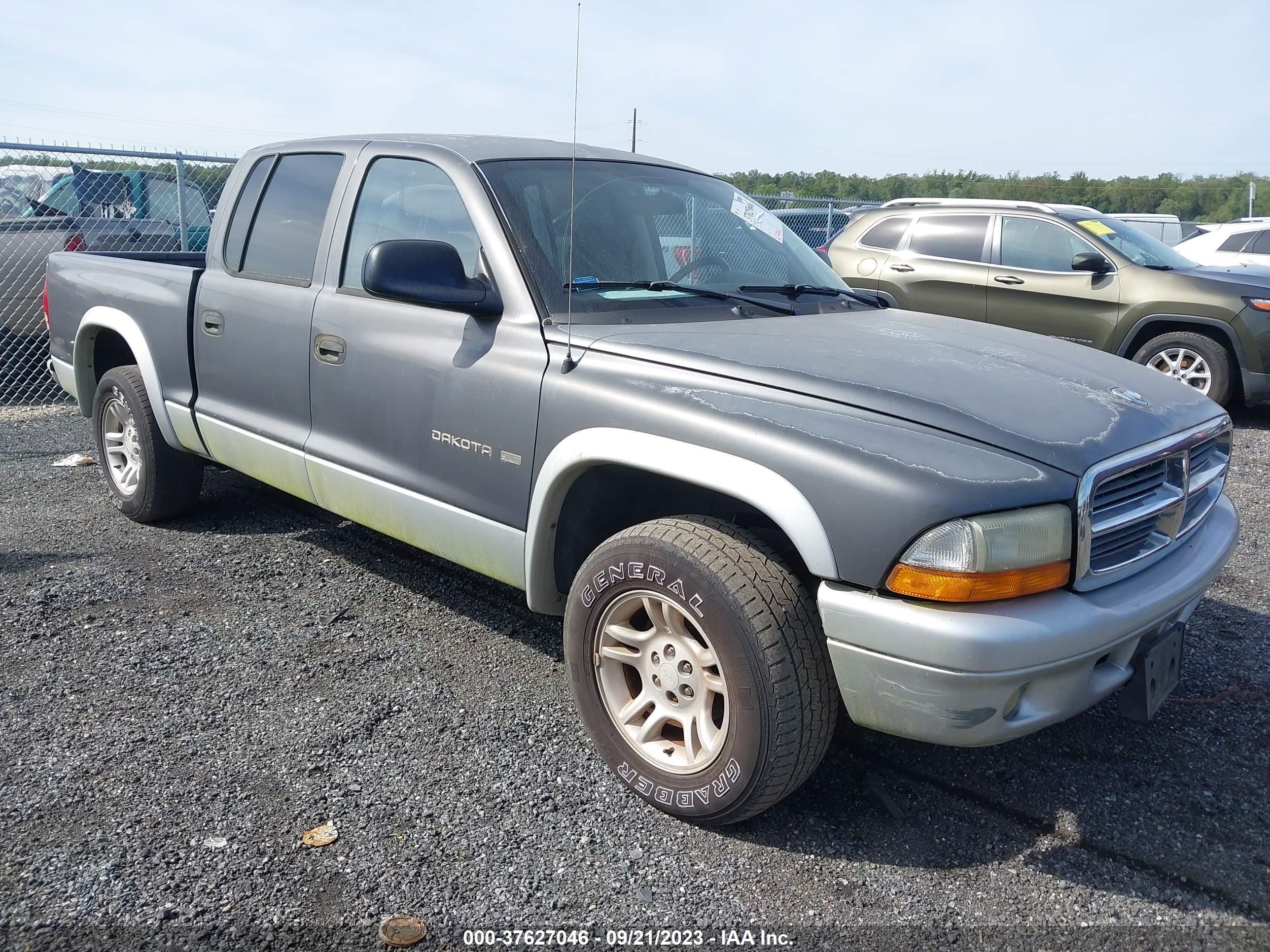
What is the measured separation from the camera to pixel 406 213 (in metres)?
3.56

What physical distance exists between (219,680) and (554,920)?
1.70 m

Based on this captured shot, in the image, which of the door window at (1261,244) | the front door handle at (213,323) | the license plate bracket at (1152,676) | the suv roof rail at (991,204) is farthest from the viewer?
the door window at (1261,244)

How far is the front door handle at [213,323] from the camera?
4.15 meters

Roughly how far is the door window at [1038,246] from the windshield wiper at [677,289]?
5988 millimetres

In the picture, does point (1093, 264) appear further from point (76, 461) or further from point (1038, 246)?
point (76, 461)

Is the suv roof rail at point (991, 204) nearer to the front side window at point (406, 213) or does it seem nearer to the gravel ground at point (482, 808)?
the gravel ground at point (482, 808)

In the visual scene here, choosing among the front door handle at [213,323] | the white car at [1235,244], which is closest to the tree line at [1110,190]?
the white car at [1235,244]

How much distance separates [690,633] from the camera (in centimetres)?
265

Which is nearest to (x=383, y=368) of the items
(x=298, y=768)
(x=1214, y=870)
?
(x=298, y=768)

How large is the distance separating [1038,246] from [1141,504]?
22.0 ft

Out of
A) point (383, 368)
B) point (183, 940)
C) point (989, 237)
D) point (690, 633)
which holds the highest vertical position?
point (989, 237)

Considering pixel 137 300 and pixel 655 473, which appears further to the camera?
pixel 137 300

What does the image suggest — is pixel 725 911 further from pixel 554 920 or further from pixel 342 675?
pixel 342 675

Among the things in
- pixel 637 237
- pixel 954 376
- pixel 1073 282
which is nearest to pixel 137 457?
pixel 637 237
